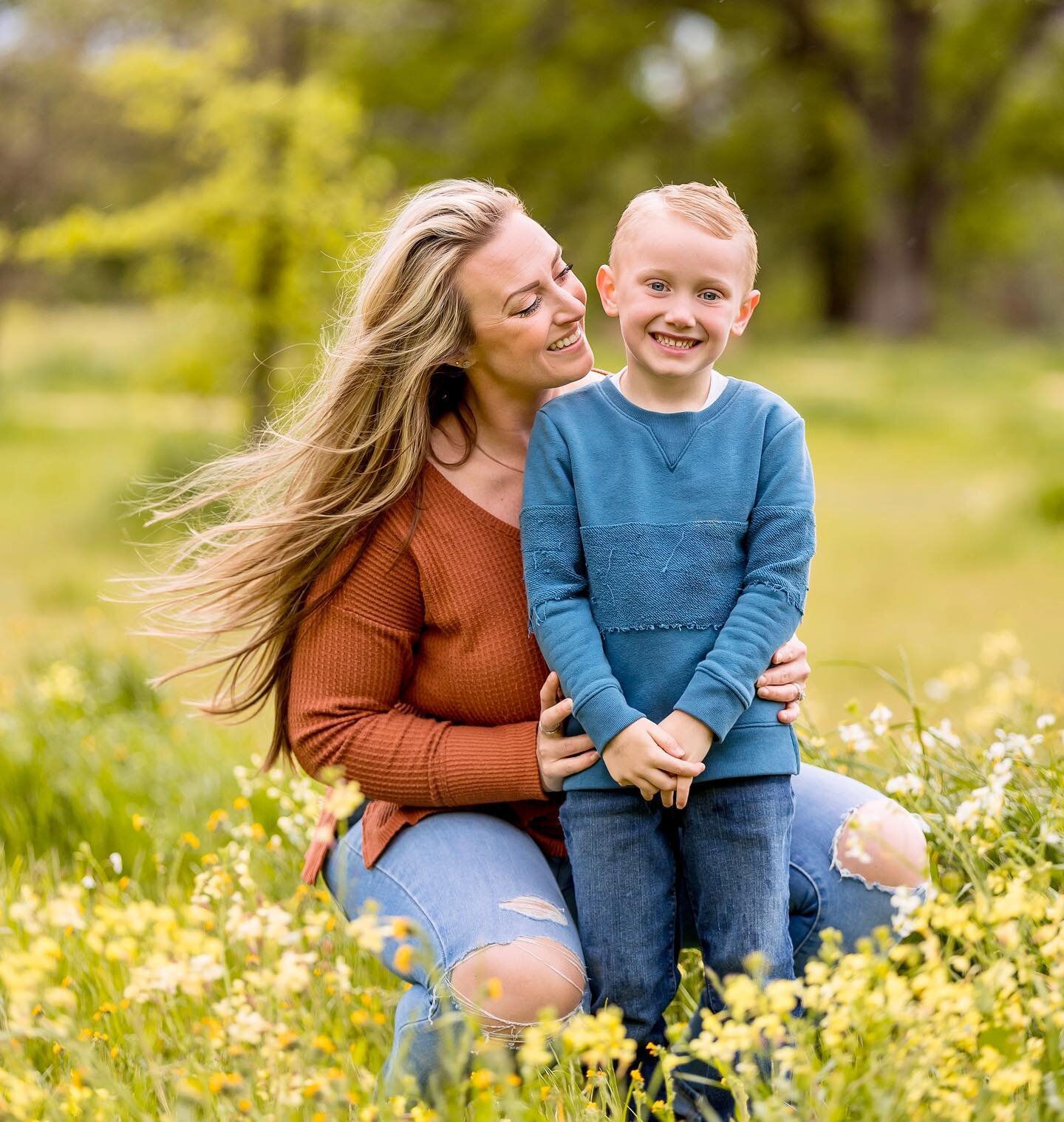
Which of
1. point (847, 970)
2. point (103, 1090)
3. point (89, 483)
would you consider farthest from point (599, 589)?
point (89, 483)

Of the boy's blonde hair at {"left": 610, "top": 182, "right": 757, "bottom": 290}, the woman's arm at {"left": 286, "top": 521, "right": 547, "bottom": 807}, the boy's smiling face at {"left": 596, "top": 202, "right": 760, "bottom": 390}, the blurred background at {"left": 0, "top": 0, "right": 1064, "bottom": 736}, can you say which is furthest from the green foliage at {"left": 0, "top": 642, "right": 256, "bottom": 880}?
the boy's blonde hair at {"left": 610, "top": 182, "right": 757, "bottom": 290}

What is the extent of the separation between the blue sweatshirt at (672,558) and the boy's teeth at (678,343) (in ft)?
0.39

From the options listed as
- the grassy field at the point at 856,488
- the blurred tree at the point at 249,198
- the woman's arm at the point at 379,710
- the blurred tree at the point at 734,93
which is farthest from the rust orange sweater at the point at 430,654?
the blurred tree at the point at 734,93

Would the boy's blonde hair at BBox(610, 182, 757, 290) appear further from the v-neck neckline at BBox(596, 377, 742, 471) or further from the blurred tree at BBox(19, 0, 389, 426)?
the blurred tree at BBox(19, 0, 389, 426)

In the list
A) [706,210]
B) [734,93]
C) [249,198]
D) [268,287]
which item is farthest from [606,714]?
[734,93]

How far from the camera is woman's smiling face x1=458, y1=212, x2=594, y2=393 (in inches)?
98.3

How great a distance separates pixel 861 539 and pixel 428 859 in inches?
272

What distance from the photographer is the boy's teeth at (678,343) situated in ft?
7.56

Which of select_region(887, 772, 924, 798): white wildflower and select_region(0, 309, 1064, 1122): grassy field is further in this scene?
select_region(887, 772, 924, 798): white wildflower

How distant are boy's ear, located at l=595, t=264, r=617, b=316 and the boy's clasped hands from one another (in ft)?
2.36

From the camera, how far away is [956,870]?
8.34 feet

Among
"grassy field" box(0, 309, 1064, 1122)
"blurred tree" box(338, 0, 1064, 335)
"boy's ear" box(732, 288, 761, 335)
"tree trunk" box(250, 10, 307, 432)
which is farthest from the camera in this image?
"blurred tree" box(338, 0, 1064, 335)

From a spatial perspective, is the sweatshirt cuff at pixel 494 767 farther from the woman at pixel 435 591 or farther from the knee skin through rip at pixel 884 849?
the knee skin through rip at pixel 884 849

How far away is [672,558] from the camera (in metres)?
2.29
